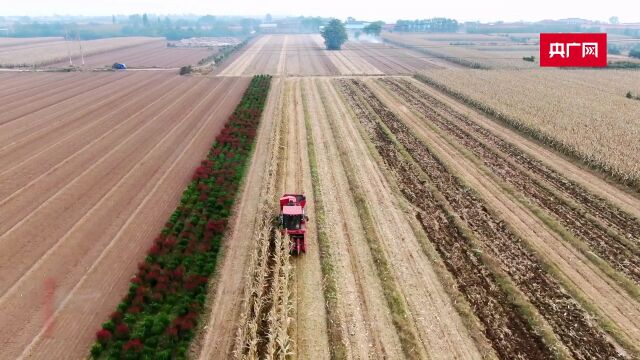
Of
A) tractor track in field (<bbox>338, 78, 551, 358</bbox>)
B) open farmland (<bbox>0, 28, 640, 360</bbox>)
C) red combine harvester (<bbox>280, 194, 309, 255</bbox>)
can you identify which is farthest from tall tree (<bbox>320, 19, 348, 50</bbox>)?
red combine harvester (<bbox>280, 194, 309, 255</bbox>)

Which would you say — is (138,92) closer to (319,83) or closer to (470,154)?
(319,83)

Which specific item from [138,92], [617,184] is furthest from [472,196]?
[138,92]

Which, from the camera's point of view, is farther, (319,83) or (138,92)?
(319,83)

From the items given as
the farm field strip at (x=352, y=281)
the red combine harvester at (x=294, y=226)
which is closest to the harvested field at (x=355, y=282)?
the farm field strip at (x=352, y=281)

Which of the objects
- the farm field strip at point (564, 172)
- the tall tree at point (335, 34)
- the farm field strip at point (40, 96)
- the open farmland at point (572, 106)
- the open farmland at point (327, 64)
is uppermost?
the tall tree at point (335, 34)

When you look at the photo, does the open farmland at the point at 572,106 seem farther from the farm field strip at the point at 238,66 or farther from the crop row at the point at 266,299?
the farm field strip at the point at 238,66

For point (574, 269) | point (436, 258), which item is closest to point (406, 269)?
point (436, 258)
